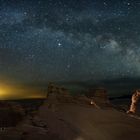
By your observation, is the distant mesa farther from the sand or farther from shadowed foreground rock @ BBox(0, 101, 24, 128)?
shadowed foreground rock @ BBox(0, 101, 24, 128)

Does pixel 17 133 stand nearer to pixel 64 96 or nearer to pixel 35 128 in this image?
pixel 35 128

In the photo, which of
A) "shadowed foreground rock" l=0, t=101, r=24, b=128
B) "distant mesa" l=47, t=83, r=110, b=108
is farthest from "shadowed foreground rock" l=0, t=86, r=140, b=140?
"shadowed foreground rock" l=0, t=101, r=24, b=128

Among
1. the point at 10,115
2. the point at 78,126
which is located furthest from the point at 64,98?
the point at 10,115

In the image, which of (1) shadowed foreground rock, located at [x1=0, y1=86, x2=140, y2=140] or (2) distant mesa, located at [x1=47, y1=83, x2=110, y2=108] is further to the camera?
(2) distant mesa, located at [x1=47, y1=83, x2=110, y2=108]

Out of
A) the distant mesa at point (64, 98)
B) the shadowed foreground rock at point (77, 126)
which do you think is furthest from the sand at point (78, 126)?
the distant mesa at point (64, 98)

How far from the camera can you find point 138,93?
33094 mm

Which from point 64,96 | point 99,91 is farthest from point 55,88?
point 99,91

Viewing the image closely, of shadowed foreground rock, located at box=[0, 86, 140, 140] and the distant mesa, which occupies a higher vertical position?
the distant mesa

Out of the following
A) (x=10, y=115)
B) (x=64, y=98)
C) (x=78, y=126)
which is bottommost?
(x=78, y=126)

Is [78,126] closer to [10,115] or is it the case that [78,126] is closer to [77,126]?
[77,126]

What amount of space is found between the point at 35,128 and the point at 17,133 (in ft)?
Answer: 5.12

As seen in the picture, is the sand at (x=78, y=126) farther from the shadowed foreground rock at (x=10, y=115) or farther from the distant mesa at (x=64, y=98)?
the shadowed foreground rock at (x=10, y=115)

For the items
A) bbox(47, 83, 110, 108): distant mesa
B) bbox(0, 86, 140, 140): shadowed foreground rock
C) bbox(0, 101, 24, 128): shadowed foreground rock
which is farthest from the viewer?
bbox(0, 101, 24, 128): shadowed foreground rock

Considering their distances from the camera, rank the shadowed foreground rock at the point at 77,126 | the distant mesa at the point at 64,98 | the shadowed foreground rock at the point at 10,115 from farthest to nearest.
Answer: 1. the shadowed foreground rock at the point at 10,115
2. the distant mesa at the point at 64,98
3. the shadowed foreground rock at the point at 77,126
